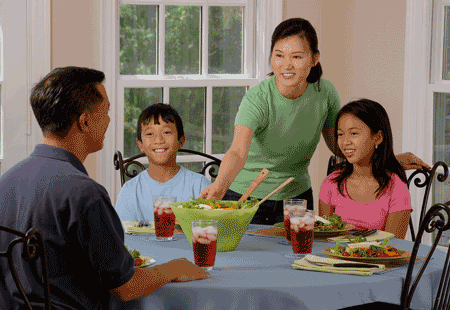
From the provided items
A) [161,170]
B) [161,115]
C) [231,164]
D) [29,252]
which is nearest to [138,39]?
[161,115]

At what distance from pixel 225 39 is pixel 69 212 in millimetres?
2544

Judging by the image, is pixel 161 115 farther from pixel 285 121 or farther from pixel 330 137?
pixel 330 137

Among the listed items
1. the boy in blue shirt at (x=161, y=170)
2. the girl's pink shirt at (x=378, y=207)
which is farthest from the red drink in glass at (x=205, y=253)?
the boy in blue shirt at (x=161, y=170)

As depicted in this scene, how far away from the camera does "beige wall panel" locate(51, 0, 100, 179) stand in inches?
126

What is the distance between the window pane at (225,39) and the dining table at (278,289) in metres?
2.15

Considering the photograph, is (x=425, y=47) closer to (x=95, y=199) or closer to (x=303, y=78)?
(x=303, y=78)

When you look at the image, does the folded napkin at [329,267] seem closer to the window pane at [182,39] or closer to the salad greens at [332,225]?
the salad greens at [332,225]

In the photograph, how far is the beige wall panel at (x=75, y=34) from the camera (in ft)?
10.5

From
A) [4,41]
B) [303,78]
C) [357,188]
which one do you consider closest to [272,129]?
[303,78]

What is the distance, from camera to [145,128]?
2691mm

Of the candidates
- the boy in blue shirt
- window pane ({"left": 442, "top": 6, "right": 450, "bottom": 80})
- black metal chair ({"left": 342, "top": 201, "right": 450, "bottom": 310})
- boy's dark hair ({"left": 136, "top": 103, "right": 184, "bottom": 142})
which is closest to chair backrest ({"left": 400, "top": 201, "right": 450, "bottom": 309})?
black metal chair ({"left": 342, "top": 201, "right": 450, "bottom": 310})

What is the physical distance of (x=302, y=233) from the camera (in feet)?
5.61

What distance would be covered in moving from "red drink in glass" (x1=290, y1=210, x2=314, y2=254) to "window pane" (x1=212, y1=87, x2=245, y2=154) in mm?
1953

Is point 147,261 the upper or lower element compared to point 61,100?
lower
